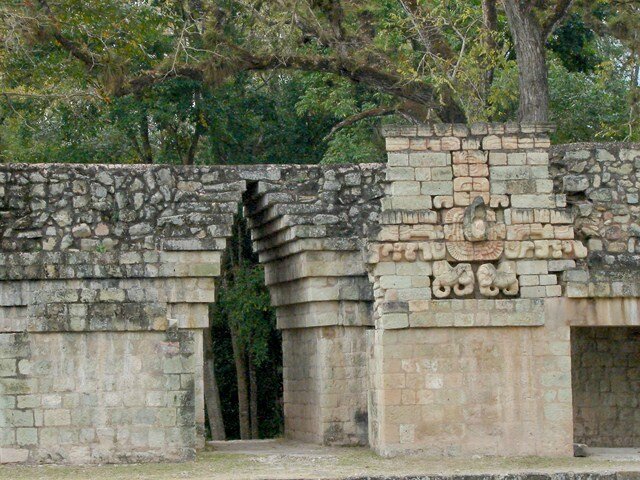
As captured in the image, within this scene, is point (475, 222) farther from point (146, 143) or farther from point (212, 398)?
point (146, 143)

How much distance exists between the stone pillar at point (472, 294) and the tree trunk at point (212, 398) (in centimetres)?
905

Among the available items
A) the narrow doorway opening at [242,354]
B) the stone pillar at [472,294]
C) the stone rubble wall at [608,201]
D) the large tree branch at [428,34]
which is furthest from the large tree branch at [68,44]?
the stone rubble wall at [608,201]

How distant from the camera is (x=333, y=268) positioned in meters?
16.6

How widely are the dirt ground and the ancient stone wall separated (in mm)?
1785

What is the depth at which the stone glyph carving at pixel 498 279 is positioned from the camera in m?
14.7

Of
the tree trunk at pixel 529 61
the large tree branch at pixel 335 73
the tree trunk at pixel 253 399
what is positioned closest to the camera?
the tree trunk at pixel 529 61

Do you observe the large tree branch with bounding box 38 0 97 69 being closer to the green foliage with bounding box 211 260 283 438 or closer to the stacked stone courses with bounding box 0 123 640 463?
the green foliage with bounding box 211 260 283 438

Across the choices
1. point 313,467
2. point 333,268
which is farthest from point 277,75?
point 313,467

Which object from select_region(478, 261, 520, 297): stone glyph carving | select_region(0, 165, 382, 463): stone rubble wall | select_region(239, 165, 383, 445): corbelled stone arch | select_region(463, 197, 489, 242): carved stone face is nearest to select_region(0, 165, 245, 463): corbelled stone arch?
select_region(0, 165, 382, 463): stone rubble wall

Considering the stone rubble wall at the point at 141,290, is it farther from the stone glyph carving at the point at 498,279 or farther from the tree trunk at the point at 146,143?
the tree trunk at the point at 146,143

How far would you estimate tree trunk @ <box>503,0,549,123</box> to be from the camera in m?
20.8

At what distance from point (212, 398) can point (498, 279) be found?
10033mm

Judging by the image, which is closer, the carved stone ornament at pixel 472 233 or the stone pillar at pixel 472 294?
the stone pillar at pixel 472 294

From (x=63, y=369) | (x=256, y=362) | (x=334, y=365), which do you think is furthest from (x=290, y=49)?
(x=63, y=369)
